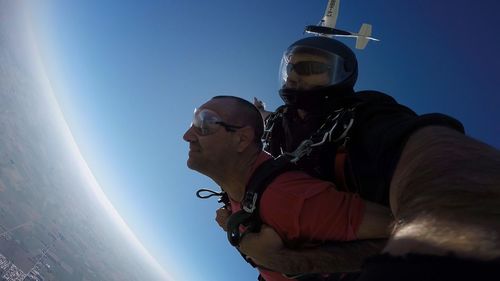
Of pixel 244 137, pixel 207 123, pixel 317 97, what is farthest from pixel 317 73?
pixel 207 123

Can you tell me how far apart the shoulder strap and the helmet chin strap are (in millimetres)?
831

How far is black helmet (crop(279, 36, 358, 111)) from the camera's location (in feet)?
9.18

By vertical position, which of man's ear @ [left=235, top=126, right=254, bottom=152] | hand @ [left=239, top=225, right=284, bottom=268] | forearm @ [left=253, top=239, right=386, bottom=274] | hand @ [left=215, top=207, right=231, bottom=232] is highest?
man's ear @ [left=235, top=126, right=254, bottom=152]

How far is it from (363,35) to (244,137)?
1376 cm

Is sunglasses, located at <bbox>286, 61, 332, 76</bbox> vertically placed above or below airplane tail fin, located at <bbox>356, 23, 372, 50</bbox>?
below

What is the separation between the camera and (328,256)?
1.80 meters

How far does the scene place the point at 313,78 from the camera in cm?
290

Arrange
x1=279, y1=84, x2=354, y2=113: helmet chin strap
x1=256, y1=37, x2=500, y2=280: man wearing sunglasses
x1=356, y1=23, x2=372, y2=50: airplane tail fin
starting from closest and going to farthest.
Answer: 1. x1=256, y1=37, x2=500, y2=280: man wearing sunglasses
2. x1=279, y1=84, x2=354, y2=113: helmet chin strap
3. x1=356, y1=23, x2=372, y2=50: airplane tail fin

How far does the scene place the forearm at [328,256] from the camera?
1780mm

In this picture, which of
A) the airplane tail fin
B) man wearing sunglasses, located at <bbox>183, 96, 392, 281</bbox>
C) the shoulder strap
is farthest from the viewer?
the airplane tail fin

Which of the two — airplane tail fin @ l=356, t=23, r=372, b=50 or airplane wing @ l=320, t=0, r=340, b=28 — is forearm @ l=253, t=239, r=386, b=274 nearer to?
airplane tail fin @ l=356, t=23, r=372, b=50

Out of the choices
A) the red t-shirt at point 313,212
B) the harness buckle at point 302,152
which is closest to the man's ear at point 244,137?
the harness buckle at point 302,152

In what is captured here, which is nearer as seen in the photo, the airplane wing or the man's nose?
the man's nose

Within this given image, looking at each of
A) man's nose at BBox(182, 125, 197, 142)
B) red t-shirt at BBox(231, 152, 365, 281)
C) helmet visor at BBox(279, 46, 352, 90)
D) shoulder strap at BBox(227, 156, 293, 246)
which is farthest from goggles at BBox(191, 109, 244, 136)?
helmet visor at BBox(279, 46, 352, 90)
